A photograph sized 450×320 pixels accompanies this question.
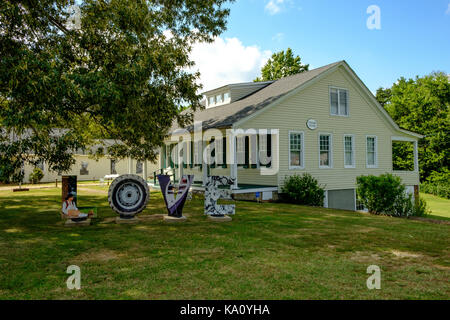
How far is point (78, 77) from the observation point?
9000 millimetres

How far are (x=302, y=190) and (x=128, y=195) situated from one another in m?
8.96

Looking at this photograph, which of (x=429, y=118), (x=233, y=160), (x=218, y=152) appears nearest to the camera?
(x=233, y=160)

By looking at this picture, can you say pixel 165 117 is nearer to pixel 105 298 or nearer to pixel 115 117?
pixel 115 117

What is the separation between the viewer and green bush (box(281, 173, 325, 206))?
52.3 ft

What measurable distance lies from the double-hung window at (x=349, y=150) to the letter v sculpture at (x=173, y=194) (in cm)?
1231

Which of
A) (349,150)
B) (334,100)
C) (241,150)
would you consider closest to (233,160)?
(241,150)

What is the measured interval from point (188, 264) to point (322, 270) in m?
2.19

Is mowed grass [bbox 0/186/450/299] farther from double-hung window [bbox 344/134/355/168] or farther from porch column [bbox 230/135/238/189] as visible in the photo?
double-hung window [bbox 344/134/355/168]

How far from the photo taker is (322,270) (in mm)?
5277

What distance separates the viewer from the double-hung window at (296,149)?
57.0ft

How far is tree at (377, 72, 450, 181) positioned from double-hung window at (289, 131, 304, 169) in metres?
25.5

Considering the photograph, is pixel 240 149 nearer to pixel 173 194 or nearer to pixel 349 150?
pixel 349 150

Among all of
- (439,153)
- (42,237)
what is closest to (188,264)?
(42,237)

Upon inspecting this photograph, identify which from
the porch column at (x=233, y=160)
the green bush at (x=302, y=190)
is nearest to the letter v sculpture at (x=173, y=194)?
the porch column at (x=233, y=160)
